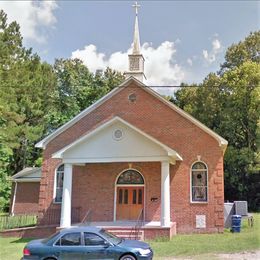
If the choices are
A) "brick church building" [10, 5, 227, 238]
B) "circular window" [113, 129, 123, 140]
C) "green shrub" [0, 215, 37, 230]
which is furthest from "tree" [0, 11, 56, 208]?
"circular window" [113, 129, 123, 140]

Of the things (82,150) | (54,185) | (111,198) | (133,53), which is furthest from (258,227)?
(133,53)

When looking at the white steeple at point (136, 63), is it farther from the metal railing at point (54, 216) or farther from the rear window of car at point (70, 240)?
the rear window of car at point (70, 240)

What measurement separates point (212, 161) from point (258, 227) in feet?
14.7

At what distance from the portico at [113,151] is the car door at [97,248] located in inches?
287

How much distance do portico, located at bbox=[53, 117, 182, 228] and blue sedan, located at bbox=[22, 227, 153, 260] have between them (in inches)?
279

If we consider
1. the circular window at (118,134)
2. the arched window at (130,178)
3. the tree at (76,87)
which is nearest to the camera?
the circular window at (118,134)

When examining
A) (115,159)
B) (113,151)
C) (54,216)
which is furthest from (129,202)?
(54,216)

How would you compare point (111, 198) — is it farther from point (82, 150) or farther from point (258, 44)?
point (258, 44)

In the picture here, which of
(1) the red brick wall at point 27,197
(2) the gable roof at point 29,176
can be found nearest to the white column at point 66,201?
(2) the gable roof at point 29,176

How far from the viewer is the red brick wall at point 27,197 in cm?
3145

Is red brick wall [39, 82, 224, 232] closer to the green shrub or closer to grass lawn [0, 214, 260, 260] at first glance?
grass lawn [0, 214, 260, 260]

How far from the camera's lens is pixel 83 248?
1061 cm

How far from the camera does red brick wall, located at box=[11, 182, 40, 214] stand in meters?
31.5

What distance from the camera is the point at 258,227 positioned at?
1909cm
